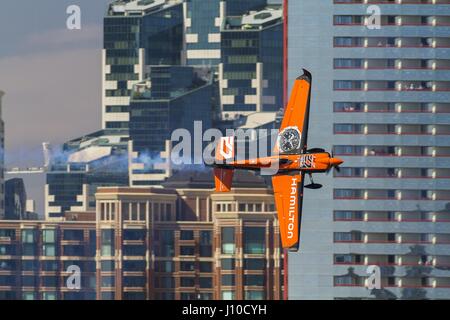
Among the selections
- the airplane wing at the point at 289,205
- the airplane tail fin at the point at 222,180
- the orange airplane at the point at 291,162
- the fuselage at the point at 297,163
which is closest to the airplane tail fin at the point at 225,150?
the orange airplane at the point at 291,162

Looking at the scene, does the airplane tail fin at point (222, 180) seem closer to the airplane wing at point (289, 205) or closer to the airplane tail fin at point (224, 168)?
the airplane tail fin at point (224, 168)

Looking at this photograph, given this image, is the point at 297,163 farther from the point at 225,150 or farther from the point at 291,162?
the point at 225,150

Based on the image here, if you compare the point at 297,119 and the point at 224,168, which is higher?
the point at 297,119

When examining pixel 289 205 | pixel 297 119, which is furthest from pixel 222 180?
pixel 289 205

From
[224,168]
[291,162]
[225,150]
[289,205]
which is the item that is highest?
[225,150]

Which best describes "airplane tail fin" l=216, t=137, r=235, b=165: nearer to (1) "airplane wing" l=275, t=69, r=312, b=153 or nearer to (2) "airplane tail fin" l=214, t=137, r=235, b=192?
(2) "airplane tail fin" l=214, t=137, r=235, b=192

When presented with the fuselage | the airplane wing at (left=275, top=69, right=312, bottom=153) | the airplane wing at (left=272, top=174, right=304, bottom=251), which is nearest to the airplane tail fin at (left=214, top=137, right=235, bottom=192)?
the fuselage
